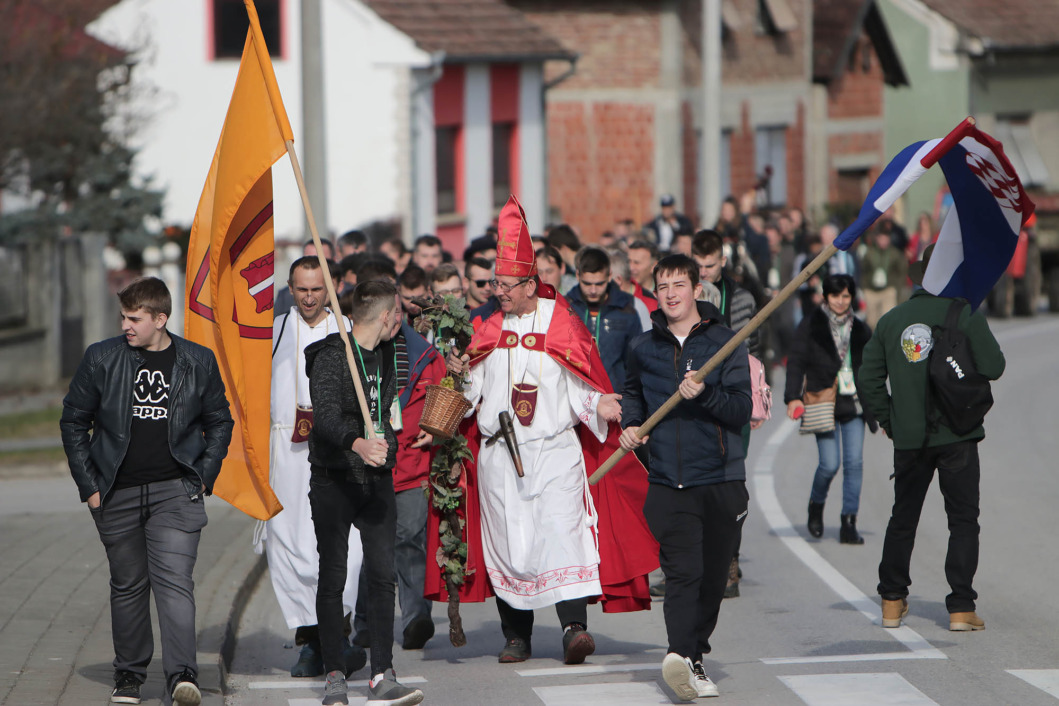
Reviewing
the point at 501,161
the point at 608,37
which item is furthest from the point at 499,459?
the point at 608,37

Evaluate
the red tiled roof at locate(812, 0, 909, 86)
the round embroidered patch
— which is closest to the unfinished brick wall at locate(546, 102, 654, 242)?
the red tiled roof at locate(812, 0, 909, 86)

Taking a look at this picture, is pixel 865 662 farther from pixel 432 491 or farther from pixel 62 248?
pixel 62 248

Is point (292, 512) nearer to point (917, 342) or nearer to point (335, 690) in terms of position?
point (335, 690)

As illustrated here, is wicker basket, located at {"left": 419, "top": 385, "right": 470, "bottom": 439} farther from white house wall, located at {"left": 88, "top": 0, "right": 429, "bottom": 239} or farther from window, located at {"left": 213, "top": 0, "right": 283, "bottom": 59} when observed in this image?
window, located at {"left": 213, "top": 0, "right": 283, "bottom": 59}

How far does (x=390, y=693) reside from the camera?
22.7ft

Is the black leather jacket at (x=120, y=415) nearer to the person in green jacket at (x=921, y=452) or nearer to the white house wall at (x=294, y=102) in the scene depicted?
the person in green jacket at (x=921, y=452)

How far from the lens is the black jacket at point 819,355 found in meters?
11.0

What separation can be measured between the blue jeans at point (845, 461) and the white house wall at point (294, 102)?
58.4 feet

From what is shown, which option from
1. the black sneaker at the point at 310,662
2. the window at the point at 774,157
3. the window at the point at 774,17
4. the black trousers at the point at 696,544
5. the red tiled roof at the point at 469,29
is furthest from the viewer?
the window at the point at 774,157

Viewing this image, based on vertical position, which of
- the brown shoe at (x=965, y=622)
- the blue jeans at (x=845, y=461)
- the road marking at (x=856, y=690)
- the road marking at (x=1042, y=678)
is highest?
the blue jeans at (x=845, y=461)

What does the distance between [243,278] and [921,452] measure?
3.46 metres

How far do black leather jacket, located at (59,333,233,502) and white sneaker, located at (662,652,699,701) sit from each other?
6.82 ft

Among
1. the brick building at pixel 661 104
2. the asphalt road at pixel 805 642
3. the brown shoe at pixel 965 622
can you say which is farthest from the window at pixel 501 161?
the brown shoe at pixel 965 622

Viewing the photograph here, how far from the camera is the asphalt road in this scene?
24.0ft
